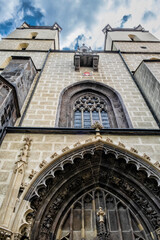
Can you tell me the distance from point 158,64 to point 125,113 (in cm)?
367

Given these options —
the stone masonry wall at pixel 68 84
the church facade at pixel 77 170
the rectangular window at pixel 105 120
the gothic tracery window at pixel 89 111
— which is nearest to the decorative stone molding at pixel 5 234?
the church facade at pixel 77 170

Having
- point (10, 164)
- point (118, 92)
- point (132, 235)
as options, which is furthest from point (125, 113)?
point (10, 164)

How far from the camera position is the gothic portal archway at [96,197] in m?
4.49

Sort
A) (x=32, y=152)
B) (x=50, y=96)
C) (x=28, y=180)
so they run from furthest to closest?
(x=50, y=96), (x=32, y=152), (x=28, y=180)

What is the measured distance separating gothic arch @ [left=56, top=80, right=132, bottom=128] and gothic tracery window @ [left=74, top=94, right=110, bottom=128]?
7.9 inches

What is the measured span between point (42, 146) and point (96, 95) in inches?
232

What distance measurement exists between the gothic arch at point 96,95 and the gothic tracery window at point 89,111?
0.20 m

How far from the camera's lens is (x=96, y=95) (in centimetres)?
1040

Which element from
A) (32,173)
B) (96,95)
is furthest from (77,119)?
(32,173)

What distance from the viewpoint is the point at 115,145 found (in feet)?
17.5

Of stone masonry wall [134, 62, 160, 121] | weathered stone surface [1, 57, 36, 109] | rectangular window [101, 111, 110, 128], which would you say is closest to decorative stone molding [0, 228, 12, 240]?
weathered stone surface [1, 57, 36, 109]

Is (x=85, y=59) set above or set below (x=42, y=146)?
above

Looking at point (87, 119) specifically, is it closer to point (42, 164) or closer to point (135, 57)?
point (42, 164)

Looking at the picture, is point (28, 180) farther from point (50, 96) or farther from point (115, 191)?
point (50, 96)
